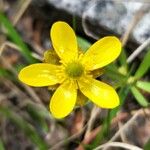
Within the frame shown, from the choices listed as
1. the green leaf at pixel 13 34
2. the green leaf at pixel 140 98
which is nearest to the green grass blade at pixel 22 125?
the green leaf at pixel 13 34

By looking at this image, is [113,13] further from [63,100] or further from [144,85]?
[63,100]

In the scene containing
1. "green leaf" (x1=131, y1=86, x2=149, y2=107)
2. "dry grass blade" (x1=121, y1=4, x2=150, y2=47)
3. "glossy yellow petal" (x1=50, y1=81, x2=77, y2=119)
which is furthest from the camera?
"dry grass blade" (x1=121, y1=4, x2=150, y2=47)

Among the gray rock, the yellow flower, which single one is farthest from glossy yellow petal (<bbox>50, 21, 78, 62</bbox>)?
the gray rock

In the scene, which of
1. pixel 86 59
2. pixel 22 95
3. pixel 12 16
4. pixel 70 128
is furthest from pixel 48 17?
pixel 86 59

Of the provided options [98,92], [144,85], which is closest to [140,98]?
[144,85]

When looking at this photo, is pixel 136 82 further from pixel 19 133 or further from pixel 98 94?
pixel 19 133

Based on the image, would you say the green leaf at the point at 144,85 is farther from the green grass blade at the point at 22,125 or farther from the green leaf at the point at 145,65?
the green grass blade at the point at 22,125

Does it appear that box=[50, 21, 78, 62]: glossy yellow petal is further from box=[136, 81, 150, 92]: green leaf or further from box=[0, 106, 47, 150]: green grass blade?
box=[0, 106, 47, 150]: green grass blade
